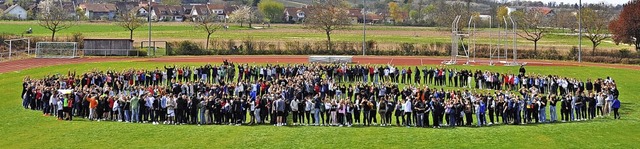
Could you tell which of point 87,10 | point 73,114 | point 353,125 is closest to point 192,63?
point 73,114

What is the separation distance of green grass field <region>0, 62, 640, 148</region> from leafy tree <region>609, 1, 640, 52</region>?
42133mm

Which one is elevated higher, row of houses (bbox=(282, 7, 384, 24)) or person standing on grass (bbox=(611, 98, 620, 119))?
row of houses (bbox=(282, 7, 384, 24))

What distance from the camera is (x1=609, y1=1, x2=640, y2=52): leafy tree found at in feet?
220

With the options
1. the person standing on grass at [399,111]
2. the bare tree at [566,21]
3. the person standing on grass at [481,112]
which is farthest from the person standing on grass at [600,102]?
the bare tree at [566,21]

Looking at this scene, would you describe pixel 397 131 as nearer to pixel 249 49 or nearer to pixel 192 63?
pixel 192 63

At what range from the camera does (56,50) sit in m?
61.7

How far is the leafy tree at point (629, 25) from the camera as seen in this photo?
6719 centimetres

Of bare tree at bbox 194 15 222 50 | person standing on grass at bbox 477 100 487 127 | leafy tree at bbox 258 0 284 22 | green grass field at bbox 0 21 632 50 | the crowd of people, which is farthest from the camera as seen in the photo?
leafy tree at bbox 258 0 284 22

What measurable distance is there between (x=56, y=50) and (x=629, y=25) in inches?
2041

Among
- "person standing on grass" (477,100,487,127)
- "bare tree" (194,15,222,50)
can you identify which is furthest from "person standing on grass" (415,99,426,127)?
"bare tree" (194,15,222,50)

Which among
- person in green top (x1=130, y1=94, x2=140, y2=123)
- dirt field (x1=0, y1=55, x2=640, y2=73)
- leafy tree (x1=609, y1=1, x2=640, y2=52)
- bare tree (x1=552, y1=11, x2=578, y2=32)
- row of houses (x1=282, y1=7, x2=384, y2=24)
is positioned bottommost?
person in green top (x1=130, y1=94, x2=140, y2=123)

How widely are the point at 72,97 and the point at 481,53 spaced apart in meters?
48.6

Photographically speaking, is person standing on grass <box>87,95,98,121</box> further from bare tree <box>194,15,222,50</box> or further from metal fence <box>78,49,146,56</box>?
bare tree <box>194,15,222,50</box>

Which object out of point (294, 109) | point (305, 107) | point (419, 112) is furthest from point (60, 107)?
point (419, 112)
